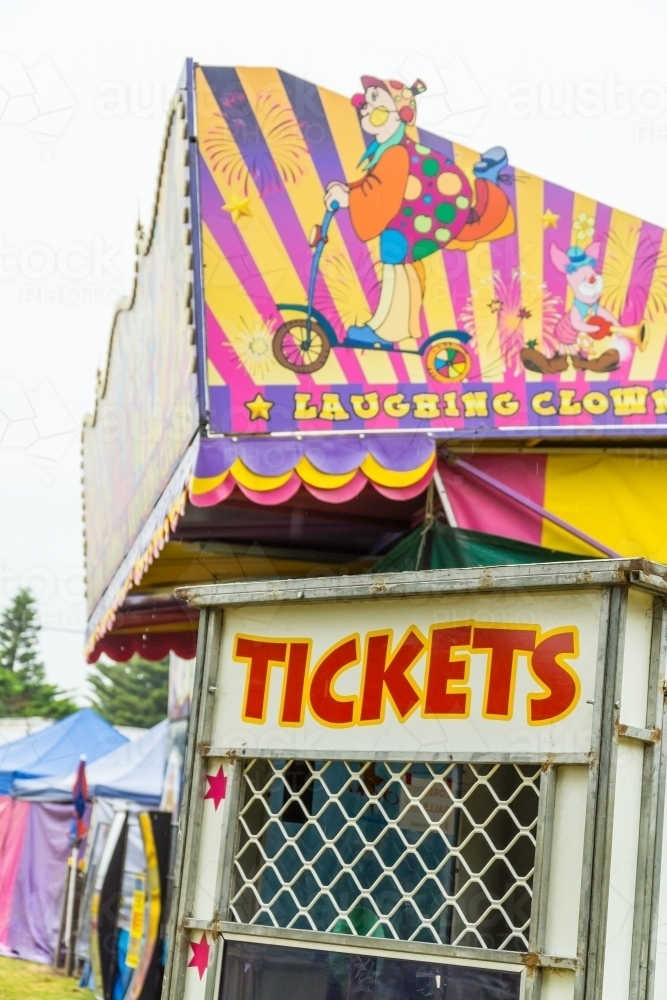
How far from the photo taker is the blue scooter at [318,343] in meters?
5.41

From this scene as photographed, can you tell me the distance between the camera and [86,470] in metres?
11.0

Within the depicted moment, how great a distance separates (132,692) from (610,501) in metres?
45.8

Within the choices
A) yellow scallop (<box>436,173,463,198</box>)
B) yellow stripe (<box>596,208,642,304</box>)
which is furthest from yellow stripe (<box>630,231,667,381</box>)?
yellow scallop (<box>436,173,463,198</box>)

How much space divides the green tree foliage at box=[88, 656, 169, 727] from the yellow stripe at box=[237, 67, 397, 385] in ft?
146

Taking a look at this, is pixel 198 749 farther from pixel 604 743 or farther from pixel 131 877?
pixel 131 877

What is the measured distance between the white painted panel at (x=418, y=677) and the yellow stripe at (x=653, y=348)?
3.01 m

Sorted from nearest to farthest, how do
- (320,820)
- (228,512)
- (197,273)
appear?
(320,820) → (197,273) → (228,512)

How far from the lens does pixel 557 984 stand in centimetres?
254

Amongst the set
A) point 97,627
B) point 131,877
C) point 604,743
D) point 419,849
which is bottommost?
point 131,877

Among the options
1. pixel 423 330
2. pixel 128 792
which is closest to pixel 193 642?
pixel 128 792

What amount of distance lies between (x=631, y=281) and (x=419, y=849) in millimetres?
3562

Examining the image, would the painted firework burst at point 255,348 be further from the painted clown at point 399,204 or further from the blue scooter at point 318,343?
the painted clown at point 399,204

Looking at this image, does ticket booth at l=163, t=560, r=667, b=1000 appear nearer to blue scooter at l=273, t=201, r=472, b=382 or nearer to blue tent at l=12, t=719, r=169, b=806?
blue scooter at l=273, t=201, r=472, b=382

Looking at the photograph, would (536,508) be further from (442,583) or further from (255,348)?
(442,583)
